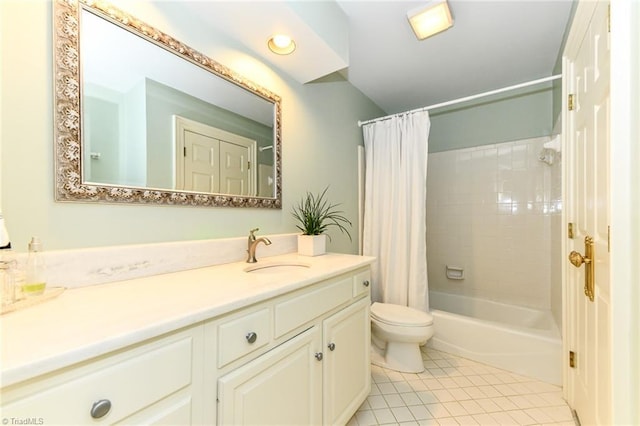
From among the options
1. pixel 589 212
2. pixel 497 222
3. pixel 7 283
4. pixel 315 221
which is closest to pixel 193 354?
pixel 7 283

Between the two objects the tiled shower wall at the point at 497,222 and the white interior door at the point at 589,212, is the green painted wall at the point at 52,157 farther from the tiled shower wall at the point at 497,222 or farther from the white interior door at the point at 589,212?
the tiled shower wall at the point at 497,222

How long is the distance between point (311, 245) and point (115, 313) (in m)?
1.05

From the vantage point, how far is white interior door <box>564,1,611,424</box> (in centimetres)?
95

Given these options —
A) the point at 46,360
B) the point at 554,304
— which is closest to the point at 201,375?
the point at 46,360

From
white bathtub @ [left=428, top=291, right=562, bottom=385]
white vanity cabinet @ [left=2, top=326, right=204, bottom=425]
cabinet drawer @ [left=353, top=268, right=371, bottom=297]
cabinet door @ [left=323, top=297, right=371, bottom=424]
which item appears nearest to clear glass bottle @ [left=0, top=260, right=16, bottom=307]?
white vanity cabinet @ [left=2, top=326, right=204, bottom=425]

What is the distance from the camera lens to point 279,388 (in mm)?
895

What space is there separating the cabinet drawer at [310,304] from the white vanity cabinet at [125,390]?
0.30 metres

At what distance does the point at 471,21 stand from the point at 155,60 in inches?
69.4

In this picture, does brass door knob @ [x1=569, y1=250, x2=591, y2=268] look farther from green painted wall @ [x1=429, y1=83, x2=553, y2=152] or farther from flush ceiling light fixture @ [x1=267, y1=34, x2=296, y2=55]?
green painted wall @ [x1=429, y1=83, x2=553, y2=152]

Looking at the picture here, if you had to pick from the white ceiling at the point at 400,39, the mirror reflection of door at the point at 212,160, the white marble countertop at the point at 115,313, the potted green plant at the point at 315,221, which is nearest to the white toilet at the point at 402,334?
the potted green plant at the point at 315,221

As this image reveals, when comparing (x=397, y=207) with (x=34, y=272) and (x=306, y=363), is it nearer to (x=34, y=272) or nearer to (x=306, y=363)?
(x=306, y=363)

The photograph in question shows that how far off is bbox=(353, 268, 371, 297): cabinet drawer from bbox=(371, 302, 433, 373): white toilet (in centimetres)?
57

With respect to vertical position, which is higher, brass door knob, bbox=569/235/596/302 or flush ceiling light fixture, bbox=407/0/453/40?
flush ceiling light fixture, bbox=407/0/453/40

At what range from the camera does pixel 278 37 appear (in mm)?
1377
